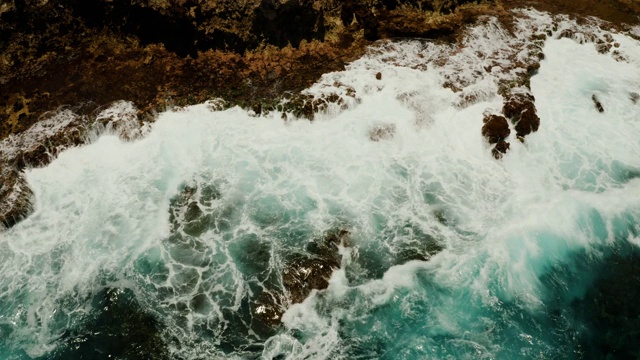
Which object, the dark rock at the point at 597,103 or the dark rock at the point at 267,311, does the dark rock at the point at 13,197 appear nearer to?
the dark rock at the point at 267,311

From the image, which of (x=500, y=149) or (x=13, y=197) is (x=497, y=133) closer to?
(x=500, y=149)

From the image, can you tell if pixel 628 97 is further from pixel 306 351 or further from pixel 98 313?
pixel 98 313

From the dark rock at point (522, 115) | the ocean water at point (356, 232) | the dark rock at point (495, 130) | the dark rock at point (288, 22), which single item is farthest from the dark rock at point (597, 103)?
the dark rock at point (288, 22)

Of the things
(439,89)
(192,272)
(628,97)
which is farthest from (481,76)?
(192,272)

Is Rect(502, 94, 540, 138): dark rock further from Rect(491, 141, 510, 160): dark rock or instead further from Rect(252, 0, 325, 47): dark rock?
Rect(252, 0, 325, 47): dark rock

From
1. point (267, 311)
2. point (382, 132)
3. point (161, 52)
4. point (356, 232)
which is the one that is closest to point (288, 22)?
point (161, 52)

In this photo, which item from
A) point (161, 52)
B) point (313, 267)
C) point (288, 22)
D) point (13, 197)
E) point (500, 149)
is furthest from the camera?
point (288, 22)
